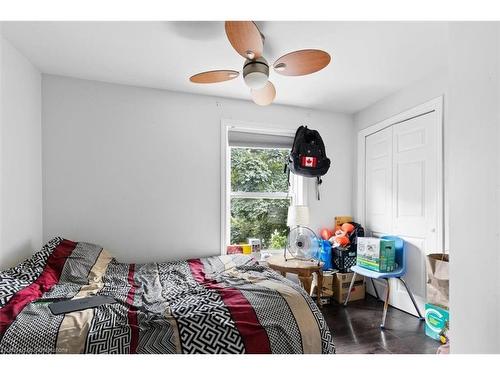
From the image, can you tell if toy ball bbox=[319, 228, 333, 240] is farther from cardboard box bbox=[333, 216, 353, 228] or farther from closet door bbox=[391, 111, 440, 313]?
closet door bbox=[391, 111, 440, 313]

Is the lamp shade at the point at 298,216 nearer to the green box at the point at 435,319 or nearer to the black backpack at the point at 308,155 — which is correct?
the black backpack at the point at 308,155

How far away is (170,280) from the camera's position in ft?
7.09

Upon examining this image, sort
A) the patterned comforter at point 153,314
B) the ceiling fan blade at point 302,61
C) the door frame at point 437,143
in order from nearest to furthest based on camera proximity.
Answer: the patterned comforter at point 153,314, the ceiling fan blade at point 302,61, the door frame at point 437,143

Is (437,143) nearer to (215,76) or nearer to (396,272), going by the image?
(396,272)

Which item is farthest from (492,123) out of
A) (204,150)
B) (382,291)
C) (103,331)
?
(382,291)

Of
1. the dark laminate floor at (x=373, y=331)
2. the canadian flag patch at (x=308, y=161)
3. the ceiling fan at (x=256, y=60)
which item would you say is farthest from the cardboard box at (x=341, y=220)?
the ceiling fan at (x=256, y=60)

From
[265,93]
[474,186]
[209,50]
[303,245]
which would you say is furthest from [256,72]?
[303,245]

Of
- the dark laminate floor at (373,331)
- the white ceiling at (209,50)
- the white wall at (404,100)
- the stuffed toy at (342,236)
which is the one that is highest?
the white ceiling at (209,50)

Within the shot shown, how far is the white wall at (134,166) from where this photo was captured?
258cm

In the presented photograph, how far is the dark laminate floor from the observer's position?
86.3 inches

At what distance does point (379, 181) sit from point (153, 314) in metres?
2.79

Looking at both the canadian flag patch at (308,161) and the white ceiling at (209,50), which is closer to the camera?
the white ceiling at (209,50)
